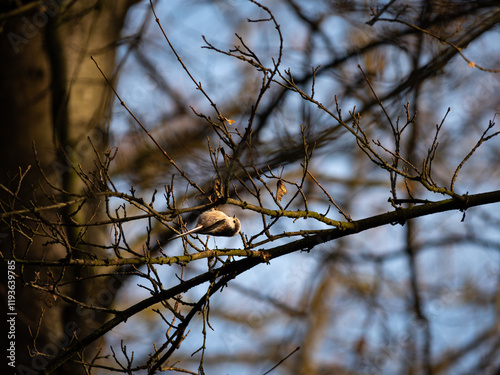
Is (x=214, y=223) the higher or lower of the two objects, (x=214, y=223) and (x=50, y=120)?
the lower

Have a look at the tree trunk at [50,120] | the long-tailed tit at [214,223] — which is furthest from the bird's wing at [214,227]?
the tree trunk at [50,120]

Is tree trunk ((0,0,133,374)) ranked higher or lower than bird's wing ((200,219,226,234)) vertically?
higher

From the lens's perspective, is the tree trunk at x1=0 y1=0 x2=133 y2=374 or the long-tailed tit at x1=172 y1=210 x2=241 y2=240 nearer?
the long-tailed tit at x1=172 y1=210 x2=241 y2=240

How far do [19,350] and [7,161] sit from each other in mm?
1241

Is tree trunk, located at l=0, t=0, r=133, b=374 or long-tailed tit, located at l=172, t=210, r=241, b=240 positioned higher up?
tree trunk, located at l=0, t=0, r=133, b=374

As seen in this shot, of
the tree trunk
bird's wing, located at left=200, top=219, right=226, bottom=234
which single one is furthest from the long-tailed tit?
the tree trunk

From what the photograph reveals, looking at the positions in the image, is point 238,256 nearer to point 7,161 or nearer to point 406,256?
point 7,161

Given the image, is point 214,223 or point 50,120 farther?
point 50,120

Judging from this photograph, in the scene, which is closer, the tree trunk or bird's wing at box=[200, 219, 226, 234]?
bird's wing at box=[200, 219, 226, 234]

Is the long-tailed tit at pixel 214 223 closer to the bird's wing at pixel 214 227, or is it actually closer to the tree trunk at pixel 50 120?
the bird's wing at pixel 214 227

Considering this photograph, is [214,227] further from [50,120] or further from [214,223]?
[50,120]

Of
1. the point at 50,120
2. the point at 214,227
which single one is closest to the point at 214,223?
the point at 214,227

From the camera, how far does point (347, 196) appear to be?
7.62 m

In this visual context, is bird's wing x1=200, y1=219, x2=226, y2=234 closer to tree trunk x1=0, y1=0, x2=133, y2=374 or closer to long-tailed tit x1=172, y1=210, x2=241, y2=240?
long-tailed tit x1=172, y1=210, x2=241, y2=240
